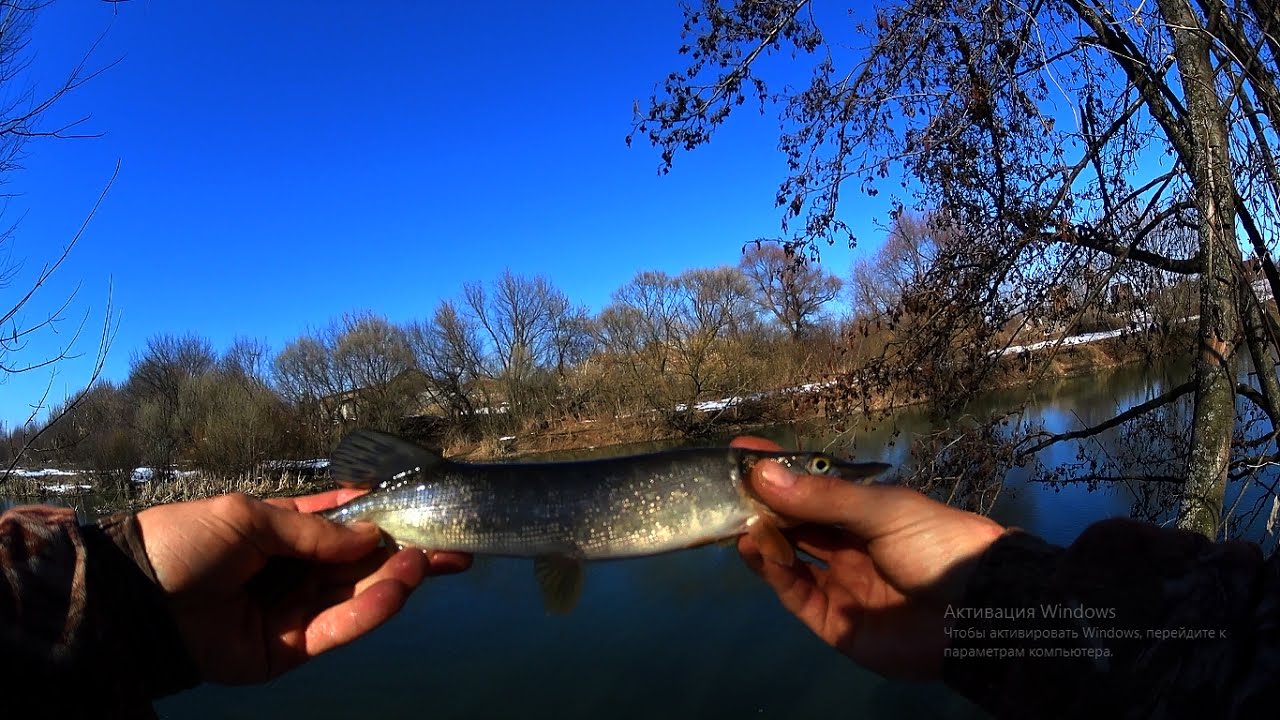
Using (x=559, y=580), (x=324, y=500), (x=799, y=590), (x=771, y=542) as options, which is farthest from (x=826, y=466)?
(x=324, y=500)

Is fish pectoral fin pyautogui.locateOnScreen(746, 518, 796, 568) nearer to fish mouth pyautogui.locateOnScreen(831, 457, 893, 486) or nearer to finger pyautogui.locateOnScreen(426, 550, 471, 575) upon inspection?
fish mouth pyautogui.locateOnScreen(831, 457, 893, 486)

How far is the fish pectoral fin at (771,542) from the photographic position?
302cm

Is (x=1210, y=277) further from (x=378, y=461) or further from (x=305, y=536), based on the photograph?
(x=305, y=536)

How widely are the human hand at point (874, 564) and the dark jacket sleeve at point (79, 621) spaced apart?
257cm

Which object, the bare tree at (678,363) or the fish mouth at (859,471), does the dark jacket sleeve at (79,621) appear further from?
the bare tree at (678,363)

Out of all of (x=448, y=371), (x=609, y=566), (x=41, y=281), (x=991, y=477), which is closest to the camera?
(x=41, y=281)

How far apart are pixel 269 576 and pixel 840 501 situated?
2.77 meters

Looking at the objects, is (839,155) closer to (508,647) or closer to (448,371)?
(508,647)

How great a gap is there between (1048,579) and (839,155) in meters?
5.87

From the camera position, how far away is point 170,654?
272 cm

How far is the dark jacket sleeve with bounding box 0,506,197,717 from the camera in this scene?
7.22 feet

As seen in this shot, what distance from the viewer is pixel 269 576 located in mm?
3275

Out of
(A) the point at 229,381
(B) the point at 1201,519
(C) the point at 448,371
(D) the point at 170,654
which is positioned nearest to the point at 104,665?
(D) the point at 170,654

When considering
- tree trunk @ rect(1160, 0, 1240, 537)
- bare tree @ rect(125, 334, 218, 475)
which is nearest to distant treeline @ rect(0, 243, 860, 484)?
bare tree @ rect(125, 334, 218, 475)
